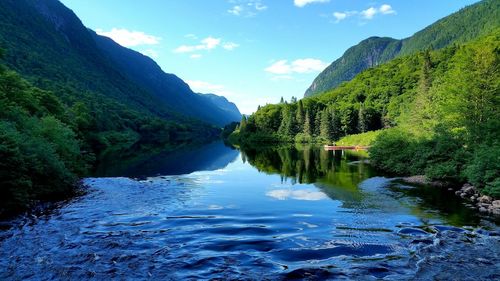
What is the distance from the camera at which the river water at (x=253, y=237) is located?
46.3ft

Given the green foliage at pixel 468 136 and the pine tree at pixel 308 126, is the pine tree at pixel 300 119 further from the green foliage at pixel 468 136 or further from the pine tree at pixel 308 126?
the green foliage at pixel 468 136

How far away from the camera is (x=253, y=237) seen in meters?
18.8

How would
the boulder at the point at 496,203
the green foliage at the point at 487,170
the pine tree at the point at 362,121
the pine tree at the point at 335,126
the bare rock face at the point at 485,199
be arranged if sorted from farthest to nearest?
1. the pine tree at the point at 362,121
2. the pine tree at the point at 335,126
3. the bare rock face at the point at 485,199
4. the green foliage at the point at 487,170
5. the boulder at the point at 496,203

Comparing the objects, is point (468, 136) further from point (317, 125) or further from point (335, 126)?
point (317, 125)

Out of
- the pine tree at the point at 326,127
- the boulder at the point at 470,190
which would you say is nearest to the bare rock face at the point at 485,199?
the boulder at the point at 470,190

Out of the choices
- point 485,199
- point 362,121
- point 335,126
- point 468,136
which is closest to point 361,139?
point 335,126

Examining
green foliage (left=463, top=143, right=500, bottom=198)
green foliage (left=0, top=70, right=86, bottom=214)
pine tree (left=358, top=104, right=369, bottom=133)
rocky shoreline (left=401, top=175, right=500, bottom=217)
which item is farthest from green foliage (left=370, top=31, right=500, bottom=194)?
pine tree (left=358, top=104, right=369, bottom=133)

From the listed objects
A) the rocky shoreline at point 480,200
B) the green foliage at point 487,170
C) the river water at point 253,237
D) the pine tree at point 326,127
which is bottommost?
the river water at point 253,237

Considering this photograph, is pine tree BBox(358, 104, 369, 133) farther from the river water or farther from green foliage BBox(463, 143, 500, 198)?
green foliage BBox(463, 143, 500, 198)

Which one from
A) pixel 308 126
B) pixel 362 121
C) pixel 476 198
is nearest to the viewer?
pixel 476 198

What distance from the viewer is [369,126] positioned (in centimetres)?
16188

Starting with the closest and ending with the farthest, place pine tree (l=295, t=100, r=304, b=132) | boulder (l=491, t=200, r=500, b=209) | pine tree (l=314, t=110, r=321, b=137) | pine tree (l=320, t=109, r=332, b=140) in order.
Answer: boulder (l=491, t=200, r=500, b=209) → pine tree (l=320, t=109, r=332, b=140) → pine tree (l=314, t=110, r=321, b=137) → pine tree (l=295, t=100, r=304, b=132)

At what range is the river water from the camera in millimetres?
14102

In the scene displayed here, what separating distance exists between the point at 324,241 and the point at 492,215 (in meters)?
13.2
